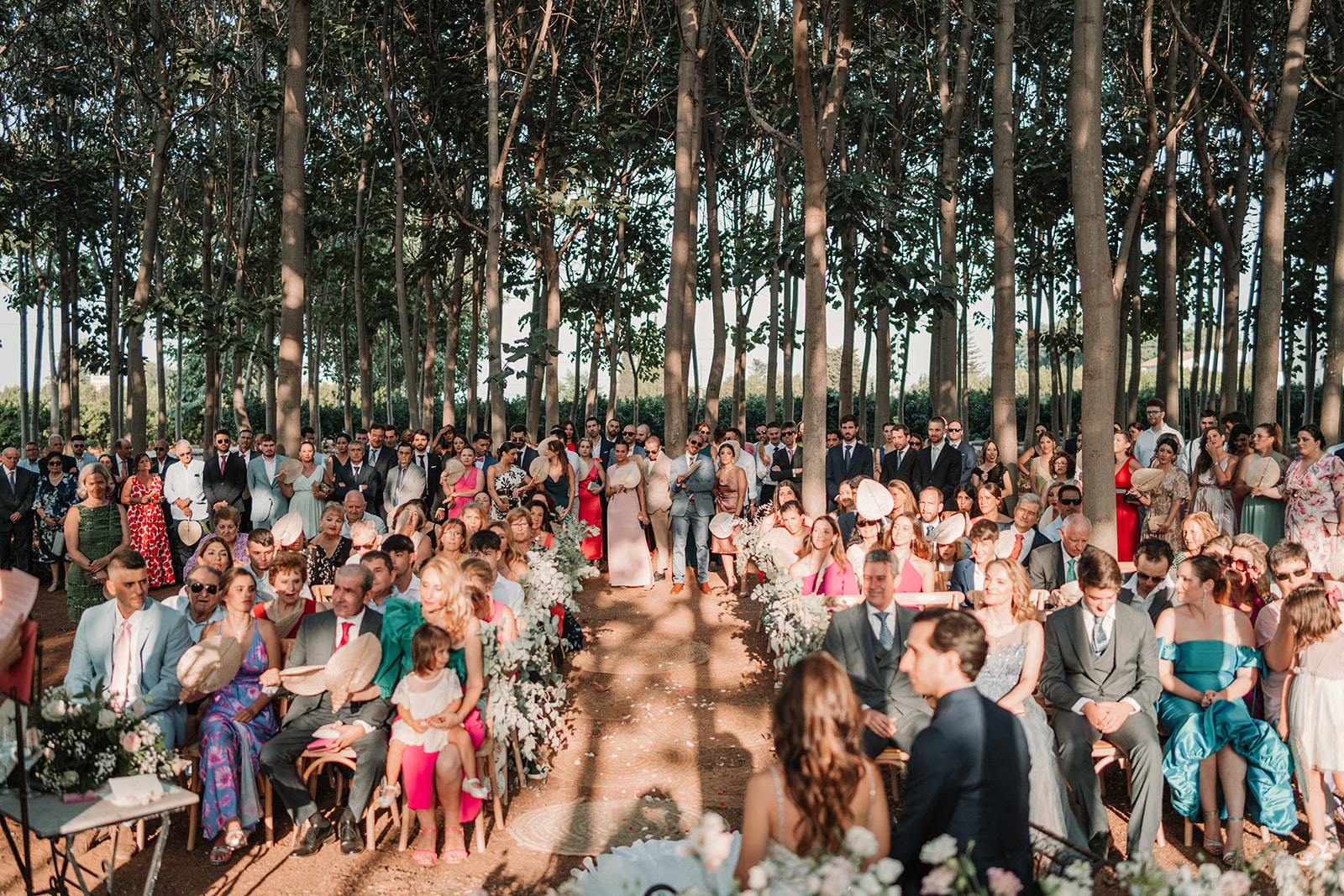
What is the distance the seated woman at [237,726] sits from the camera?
5.44m

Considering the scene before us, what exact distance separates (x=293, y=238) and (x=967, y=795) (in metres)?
11.9

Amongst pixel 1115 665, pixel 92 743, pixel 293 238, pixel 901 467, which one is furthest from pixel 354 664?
pixel 293 238

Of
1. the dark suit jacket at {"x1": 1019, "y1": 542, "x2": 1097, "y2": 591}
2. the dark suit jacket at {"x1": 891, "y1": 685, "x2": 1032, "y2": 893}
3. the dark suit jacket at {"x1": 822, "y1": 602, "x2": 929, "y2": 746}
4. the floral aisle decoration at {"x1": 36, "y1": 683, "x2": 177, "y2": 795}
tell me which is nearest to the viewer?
the dark suit jacket at {"x1": 891, "y1": 685, "x2": 1032, "y2": 893}

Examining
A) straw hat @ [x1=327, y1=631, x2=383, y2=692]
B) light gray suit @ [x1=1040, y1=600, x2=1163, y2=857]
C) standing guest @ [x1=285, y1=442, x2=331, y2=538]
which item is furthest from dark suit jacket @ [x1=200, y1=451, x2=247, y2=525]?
light gray suit @ [x1=1040, y1=600, x2=1163, y2=857]

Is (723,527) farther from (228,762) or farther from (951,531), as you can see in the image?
(228,762)

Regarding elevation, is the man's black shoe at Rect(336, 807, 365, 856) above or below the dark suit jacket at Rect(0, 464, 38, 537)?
below

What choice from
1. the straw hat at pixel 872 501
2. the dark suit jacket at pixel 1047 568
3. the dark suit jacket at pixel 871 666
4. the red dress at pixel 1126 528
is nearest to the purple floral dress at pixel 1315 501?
the red dress at pixel 1126 528

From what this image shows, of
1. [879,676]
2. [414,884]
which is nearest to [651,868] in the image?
[414,884]

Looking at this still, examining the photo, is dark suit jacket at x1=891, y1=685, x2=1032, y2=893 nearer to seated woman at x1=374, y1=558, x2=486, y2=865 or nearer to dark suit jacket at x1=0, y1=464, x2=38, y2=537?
seated woman at x1=374, y1=558, x2=486, y2=865

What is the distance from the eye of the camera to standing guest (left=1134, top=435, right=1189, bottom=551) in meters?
9.67

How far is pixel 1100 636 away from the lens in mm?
5727

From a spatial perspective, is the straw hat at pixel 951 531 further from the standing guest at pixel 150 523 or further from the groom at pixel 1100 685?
the standing guest at pixel 150 523

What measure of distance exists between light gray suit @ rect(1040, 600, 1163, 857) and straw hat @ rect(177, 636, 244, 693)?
4679mm

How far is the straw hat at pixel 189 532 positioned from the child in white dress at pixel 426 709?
5976 mm
